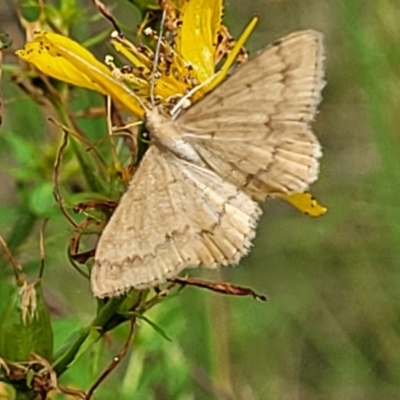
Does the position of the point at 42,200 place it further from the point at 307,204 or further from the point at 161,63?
the point at 307,204

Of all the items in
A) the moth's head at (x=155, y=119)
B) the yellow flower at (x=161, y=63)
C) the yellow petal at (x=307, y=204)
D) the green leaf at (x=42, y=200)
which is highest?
the yellow flower at (x=161, y=63)

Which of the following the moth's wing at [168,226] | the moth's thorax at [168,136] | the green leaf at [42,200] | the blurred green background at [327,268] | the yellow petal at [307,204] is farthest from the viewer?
the blurred green background at [327,268]

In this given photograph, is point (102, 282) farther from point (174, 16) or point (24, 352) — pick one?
point (174, 16)

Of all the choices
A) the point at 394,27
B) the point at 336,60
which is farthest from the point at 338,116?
the point at 394,27

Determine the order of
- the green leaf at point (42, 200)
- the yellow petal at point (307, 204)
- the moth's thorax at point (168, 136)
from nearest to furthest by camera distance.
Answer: the moth's thorax at point (168, 136)
the yellow petal at point (307, 204)
the green leaf at point (42, 200)

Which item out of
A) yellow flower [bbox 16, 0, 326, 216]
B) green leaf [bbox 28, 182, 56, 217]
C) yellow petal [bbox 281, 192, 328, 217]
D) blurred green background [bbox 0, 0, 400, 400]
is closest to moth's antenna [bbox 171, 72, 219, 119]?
yellow flower [bbox 16, 0, 326, 216]

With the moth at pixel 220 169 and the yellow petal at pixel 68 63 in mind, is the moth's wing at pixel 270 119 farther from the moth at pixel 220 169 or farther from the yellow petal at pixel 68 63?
the yellow petal at pixel 68 63

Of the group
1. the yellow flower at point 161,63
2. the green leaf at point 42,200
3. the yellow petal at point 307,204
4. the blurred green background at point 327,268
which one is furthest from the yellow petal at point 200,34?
the blurred green background at point 327,268

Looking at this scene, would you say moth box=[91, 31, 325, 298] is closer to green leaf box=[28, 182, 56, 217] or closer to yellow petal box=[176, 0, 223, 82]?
yellow petal box=[176, 0, 223, 82]
